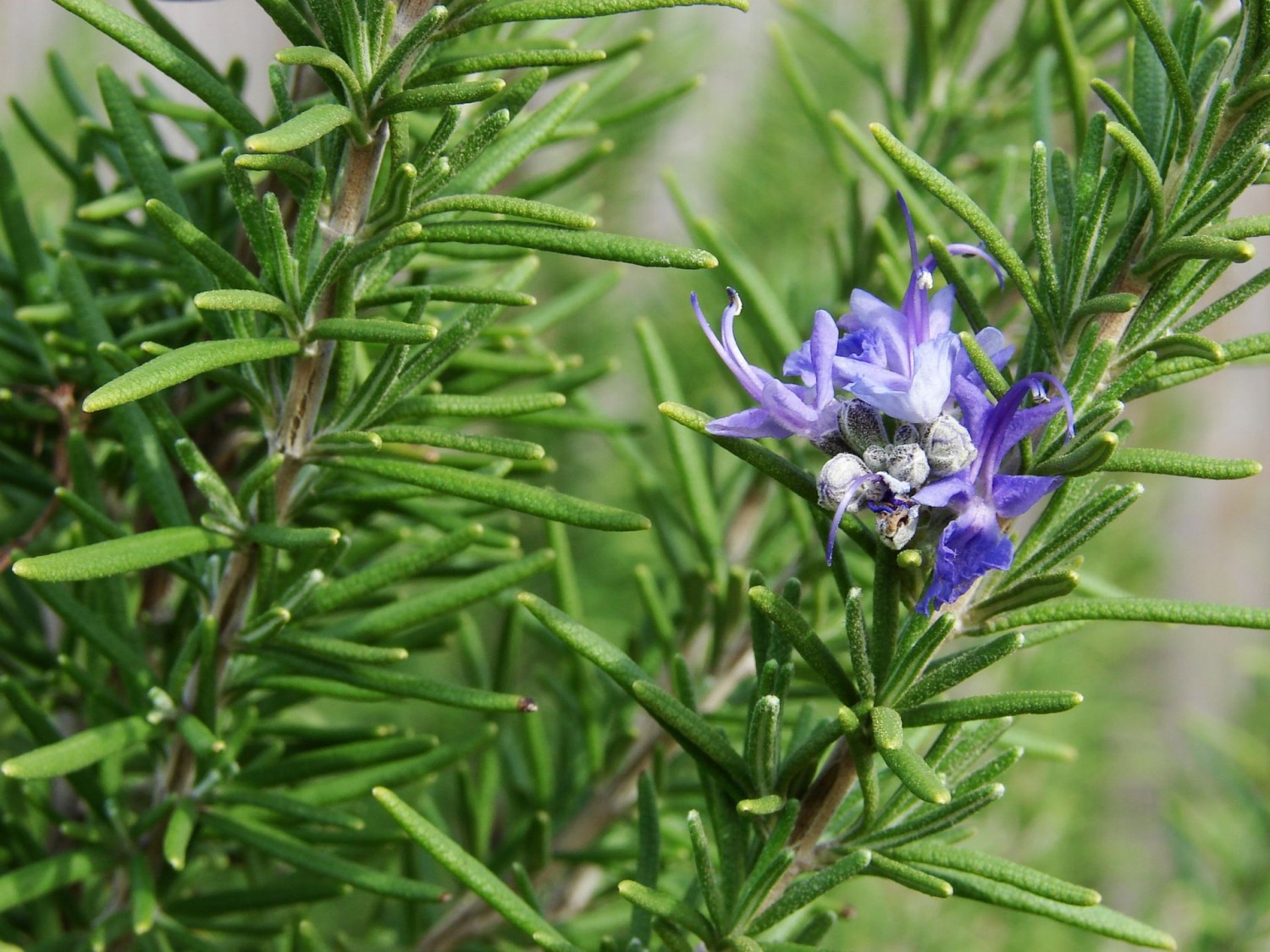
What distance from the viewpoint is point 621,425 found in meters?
1.00

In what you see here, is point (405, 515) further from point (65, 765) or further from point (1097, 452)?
point (1097, 452)

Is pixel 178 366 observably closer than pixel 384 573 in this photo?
Yes

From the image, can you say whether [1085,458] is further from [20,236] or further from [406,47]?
[20,236]

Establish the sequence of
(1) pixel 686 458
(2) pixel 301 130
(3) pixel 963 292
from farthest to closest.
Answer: (1) pixel 686 458
(3) pixel 963 292
(2) pixel 301 130

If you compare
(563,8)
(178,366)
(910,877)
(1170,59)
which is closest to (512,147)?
(563,8)

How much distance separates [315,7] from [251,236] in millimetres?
126

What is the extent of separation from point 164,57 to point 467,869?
1.53 ft

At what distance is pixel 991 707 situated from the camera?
571 mm

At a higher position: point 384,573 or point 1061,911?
point 384,573

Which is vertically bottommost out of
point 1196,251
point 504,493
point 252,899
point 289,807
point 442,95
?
point 252,899

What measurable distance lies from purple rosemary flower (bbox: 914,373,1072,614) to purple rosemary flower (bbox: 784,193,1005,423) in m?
0.02

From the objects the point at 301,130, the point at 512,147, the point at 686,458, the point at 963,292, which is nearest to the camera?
the point at 301,130

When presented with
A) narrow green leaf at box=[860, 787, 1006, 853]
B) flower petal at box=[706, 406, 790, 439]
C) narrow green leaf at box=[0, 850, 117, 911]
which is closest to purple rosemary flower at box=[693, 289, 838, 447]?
flower petal at box=[706, 406, 790, 439]

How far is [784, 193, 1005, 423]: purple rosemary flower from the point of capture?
22.0 inches
